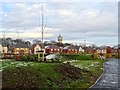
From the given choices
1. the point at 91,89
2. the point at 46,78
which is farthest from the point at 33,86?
the point at 91,89

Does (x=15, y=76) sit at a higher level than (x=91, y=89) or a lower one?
higher

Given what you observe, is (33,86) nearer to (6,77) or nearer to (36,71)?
(6,77)

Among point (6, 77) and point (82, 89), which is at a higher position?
point (6, 77)

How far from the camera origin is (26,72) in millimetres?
20922

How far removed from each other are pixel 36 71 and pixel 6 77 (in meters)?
4.58

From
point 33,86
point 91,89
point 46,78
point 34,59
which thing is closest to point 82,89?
point 91,89

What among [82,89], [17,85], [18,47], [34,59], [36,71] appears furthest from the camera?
[18,47]

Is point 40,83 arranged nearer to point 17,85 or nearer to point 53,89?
point 53,89

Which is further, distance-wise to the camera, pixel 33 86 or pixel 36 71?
pixel 36 71

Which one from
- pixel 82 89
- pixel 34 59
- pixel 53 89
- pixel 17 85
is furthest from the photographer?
pixel 34 59

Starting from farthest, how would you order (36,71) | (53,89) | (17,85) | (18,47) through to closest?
(18,47), (36,71), (53,89), (17,85)

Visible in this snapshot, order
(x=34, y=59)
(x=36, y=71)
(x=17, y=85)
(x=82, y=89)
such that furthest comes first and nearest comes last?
(x=34, y=59) < (x=36, y=71) < (x=82, y=89) < (x=17, y=85)

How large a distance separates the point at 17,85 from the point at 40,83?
99.2 inches

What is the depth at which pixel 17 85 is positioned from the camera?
56.4 feet
